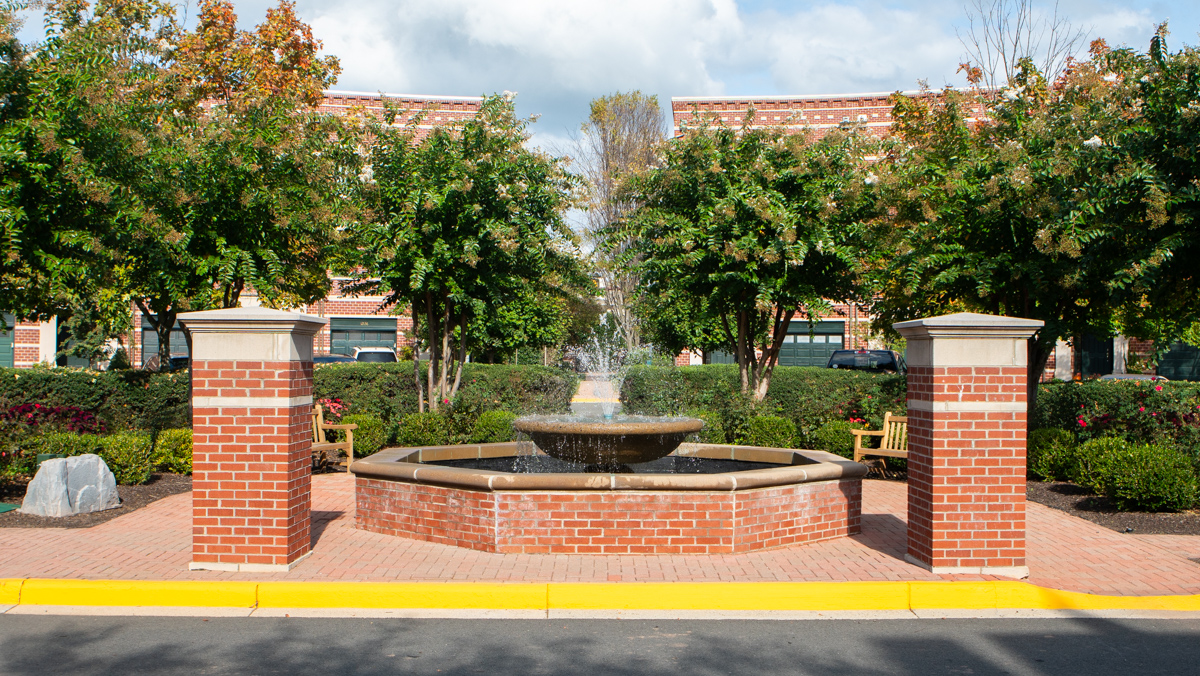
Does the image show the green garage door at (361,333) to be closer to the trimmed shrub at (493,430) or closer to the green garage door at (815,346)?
the green garage door at (815,346)

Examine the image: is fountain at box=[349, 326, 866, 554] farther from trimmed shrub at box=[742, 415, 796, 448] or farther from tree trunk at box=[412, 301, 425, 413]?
tree trunk at box=[412, 301, 425, 413]

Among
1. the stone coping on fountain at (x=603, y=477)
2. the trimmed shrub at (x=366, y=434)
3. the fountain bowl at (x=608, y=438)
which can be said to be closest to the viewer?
the stone coping on fountain at (x=603, y=477)

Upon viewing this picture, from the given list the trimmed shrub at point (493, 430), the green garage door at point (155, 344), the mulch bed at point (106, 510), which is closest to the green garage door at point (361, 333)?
the green garage door at point (155, 344)

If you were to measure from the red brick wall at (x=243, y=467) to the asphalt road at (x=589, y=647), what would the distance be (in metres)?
0.85

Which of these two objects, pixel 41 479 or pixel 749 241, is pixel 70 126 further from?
pixel 749 241

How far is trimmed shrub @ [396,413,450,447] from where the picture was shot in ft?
42.3

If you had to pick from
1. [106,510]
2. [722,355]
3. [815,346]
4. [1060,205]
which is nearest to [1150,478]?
[1060,205]

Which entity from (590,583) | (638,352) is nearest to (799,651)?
(590,583)

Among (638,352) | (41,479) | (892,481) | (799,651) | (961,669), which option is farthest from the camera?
(638,352)

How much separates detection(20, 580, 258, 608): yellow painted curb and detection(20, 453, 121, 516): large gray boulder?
10.1 ft

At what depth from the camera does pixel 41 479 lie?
8.50 meters

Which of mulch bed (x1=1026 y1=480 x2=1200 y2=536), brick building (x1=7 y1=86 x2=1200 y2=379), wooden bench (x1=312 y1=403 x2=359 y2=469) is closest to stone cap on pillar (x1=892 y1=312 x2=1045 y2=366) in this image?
mulch bed (x1=1026 y1=480 x2=1200 y2=536)

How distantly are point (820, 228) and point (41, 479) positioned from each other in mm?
10128

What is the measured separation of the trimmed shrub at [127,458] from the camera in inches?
401
